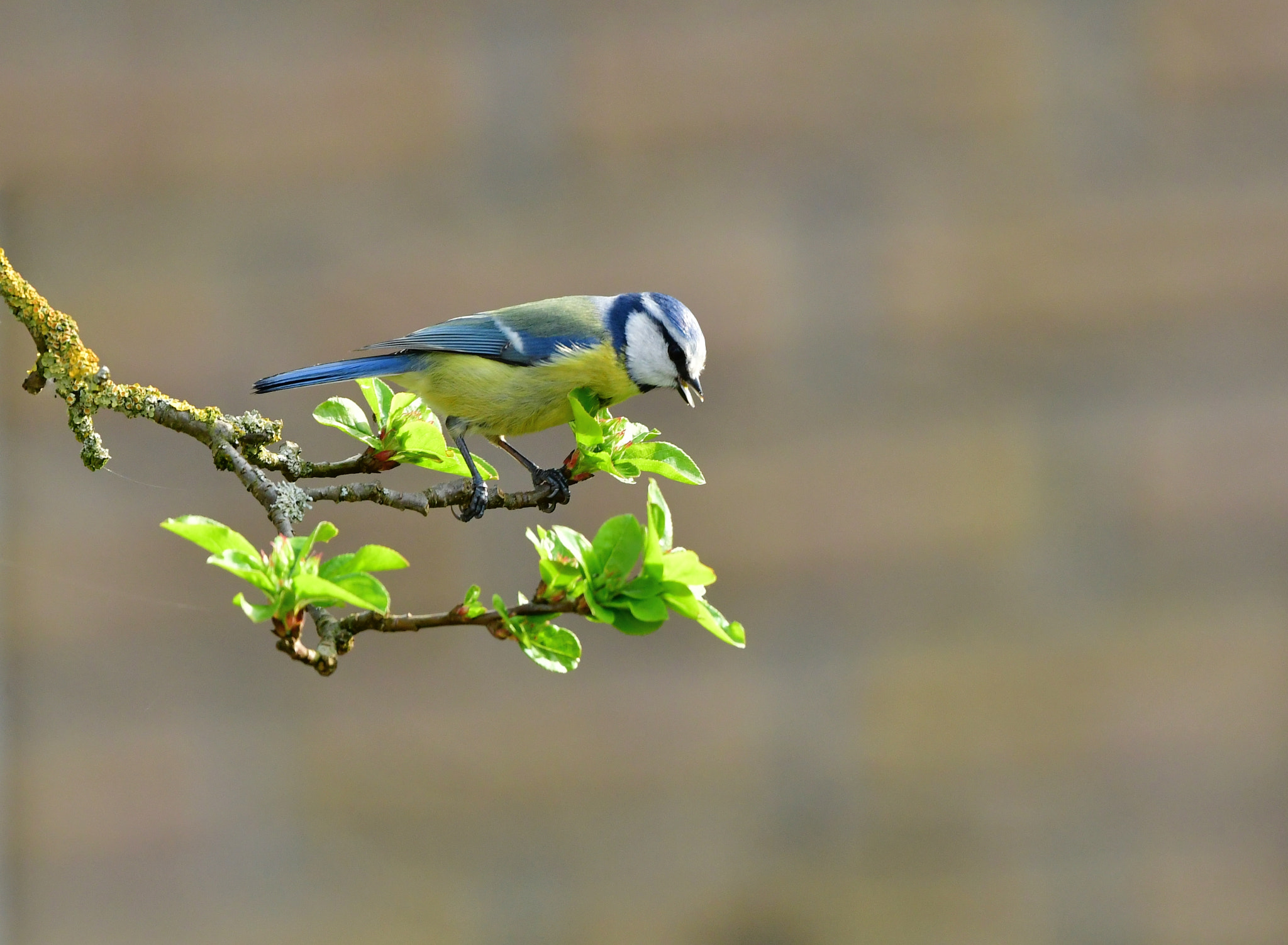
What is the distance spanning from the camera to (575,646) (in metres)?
0.57

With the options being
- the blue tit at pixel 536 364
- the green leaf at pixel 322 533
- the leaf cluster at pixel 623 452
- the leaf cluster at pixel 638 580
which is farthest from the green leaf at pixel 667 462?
the blue tit at pixel 536 364

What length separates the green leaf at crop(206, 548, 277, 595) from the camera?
1.61 ft

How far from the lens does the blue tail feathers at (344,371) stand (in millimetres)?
811

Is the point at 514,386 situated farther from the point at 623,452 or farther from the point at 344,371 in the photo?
the point at 623,452

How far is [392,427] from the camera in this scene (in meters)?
0.71

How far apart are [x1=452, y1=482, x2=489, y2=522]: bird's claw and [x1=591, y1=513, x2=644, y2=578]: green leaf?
177 millimetres

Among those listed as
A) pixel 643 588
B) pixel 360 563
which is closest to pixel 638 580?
pixel 643 588

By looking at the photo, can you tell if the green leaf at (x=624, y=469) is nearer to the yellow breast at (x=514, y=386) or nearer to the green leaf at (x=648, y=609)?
the green leaf at (x=648, y=609)

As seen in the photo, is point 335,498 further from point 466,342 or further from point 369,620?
point 466,342

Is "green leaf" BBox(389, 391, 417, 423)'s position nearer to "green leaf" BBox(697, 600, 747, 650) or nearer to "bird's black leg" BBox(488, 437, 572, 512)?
"bird's black leg" BBox(488, 437, 572, 512)

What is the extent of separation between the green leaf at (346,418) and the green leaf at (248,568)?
0.21 meters

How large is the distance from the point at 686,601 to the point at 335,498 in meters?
0.21

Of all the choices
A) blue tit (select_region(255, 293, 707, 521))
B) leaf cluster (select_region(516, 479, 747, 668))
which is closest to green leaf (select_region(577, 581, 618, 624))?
leaf cluster (select_region(516, 479, 747, 668))

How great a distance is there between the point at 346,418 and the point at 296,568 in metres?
0.23
